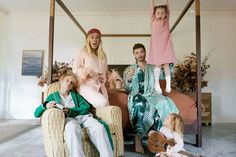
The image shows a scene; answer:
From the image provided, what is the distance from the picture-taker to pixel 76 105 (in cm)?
232

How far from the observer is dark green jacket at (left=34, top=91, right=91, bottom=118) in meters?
2.16

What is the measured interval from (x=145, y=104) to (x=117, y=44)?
314 cm

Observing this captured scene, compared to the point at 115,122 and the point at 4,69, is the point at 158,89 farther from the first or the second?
the point at 4,69

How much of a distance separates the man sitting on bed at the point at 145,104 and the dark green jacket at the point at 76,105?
0.61 metres

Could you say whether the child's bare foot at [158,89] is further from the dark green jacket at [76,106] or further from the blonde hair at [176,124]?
the dark green jacket at [76,106]

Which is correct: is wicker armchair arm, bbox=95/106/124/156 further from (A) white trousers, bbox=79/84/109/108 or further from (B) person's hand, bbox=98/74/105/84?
(B) person's hand, bbox=98/74/105/84

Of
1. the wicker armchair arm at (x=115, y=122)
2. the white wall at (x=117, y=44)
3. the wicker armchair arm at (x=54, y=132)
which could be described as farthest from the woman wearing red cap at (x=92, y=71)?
the white wall at (x=117, y=44)

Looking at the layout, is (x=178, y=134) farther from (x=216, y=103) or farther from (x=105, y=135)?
(x=216, y=103)

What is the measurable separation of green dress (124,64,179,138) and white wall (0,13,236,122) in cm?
280

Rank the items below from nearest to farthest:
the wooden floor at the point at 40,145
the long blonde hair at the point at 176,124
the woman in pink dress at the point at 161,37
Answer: the long blonde hair at the point at 176,124 < the woman in pink dress at the point at 161,37 < the wooden floor at the point at 40,145

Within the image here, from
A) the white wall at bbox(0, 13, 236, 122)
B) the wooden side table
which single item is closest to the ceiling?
the white wall at bbox(0, 13, 236, 122)

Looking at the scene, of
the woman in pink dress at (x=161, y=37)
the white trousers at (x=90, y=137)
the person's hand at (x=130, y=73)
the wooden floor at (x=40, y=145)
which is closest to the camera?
the white trousers at (x=90, y=137)

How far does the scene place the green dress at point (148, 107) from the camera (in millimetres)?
2668

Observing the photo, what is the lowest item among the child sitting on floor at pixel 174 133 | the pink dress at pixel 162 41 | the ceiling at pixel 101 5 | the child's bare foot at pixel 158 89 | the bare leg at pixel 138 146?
the bare leg at pixel 138 146
